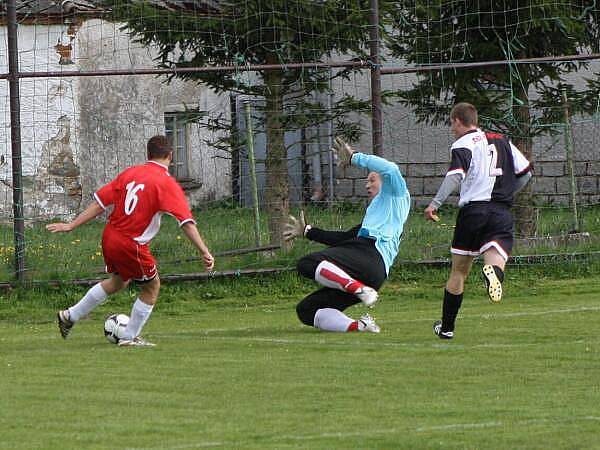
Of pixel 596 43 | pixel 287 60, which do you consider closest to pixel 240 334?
pixel 287 60

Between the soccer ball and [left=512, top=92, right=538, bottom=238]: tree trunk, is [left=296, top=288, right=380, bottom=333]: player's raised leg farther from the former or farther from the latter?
[left=512, top=92, right=538, bottom=238]: tree trunk

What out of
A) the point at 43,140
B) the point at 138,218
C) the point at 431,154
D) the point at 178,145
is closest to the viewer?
the point at 138,218

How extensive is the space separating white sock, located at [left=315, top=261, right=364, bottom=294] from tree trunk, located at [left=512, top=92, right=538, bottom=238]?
603 centimetres

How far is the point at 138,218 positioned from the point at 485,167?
Answer: 283 centimetres

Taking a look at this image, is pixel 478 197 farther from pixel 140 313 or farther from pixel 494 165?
pixel 140 313

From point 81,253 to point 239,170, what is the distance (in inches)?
95.8

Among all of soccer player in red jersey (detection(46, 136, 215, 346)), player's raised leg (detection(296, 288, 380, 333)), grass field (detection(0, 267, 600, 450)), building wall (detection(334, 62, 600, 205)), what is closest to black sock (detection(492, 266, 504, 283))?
grass field (detection(0, 267, 600, 450))

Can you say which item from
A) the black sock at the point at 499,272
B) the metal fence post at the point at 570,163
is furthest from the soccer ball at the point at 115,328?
the metal fence post at the point at 570,163

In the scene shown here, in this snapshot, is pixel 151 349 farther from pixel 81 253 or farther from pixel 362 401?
pixel 81 253

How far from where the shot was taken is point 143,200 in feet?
37.8

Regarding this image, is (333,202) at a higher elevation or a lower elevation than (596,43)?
lower

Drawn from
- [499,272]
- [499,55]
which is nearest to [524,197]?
[499,55]

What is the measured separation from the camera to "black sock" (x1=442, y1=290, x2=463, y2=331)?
Answer: 1156 centimetres

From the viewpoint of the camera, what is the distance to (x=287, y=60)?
17672mm
